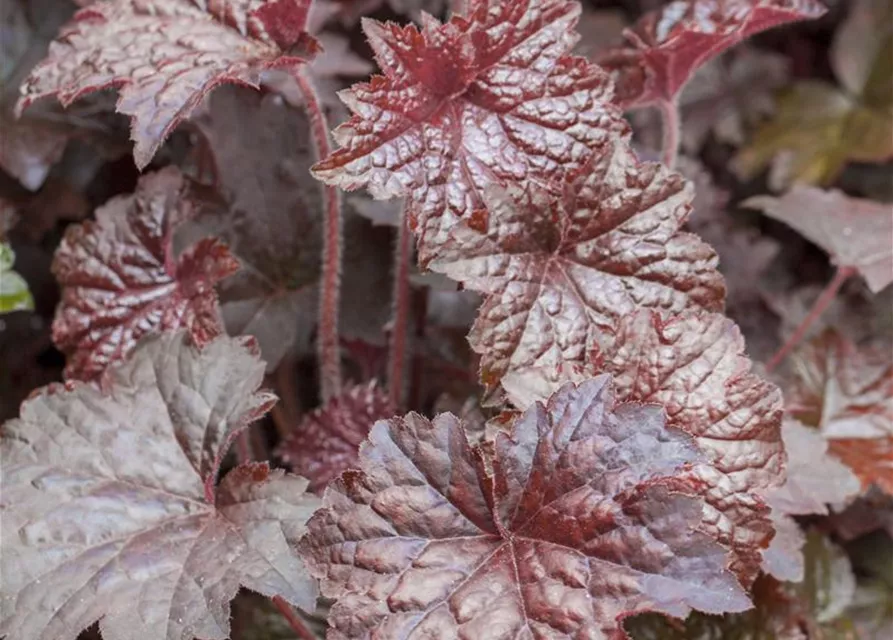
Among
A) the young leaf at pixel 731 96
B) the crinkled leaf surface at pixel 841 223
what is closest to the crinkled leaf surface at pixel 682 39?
the crinkled leaf surface at pixel 841 223

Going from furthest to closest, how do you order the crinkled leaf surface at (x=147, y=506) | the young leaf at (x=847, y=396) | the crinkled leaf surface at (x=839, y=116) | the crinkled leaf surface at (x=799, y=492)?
the crinkled leaf surface at (x=839, y=116) < the young leaf at (x=847, y=396) < the crinkled leaf surface at (x=799, y=492) < the crinkled leaf surface at (x=147, y=506)

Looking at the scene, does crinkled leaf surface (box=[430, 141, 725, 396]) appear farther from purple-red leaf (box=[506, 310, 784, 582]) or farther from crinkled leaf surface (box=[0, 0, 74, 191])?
crinkled leaf surface (box=[0, 0, 74, 191])

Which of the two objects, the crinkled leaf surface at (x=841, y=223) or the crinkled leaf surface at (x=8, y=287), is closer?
the crinkled leaf surface at (x=8, y=287)

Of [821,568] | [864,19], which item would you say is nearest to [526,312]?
[821,568]

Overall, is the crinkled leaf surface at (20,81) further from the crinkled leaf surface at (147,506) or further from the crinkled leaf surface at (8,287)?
the crinkled leaf surface at (147,506)

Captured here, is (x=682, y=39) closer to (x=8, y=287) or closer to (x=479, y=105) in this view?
(x=479, y=105)

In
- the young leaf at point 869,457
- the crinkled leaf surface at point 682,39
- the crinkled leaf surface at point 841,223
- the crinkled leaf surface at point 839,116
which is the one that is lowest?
the young leaf at point 869,457

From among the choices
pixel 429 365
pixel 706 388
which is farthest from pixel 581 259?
pixel 429 365
